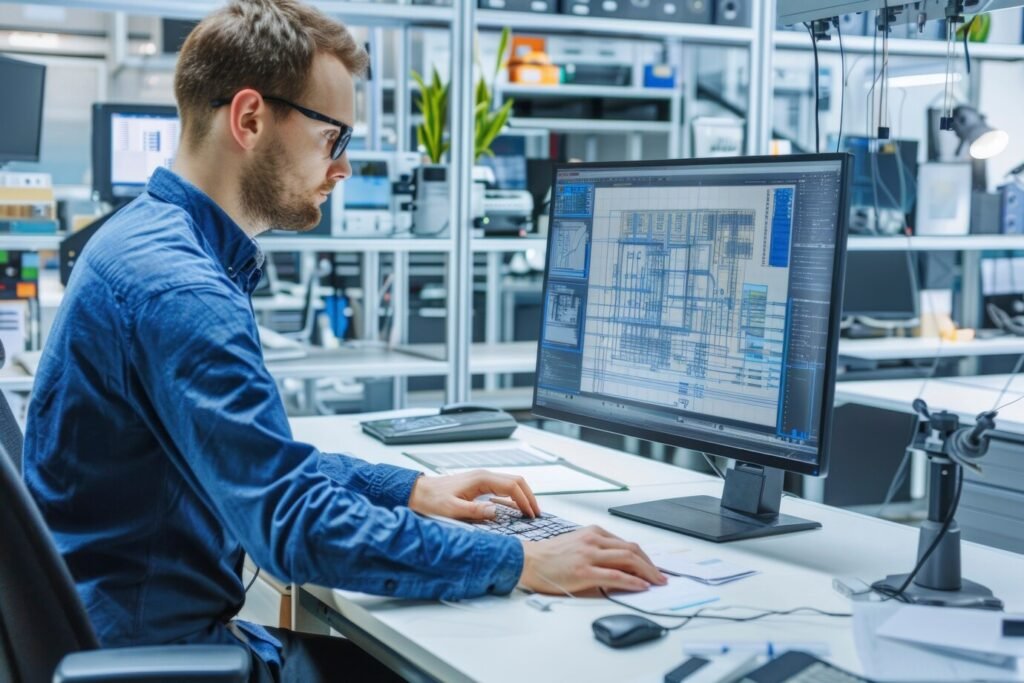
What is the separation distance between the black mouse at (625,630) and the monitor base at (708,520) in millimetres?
367

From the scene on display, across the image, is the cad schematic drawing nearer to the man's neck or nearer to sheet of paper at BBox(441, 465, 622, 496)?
sheet of paper at BBox(441, 465, 622, 496)

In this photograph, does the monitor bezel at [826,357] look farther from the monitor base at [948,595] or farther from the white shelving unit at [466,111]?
the white shelving unit at [466,111]

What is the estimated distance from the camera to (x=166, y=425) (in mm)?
1157

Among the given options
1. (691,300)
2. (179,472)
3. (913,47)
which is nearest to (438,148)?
(913,47)

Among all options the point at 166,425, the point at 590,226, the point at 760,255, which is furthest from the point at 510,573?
the point at 590,226

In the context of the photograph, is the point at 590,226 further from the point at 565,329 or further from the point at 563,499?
the point at 563,499

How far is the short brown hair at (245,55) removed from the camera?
1.29 meters

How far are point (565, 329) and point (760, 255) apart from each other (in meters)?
0.40

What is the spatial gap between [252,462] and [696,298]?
2.28 ft

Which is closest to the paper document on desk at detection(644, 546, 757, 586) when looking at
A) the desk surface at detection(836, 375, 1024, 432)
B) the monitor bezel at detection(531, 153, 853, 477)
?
the monitor bezel at detection(531, 153, 853, 477)

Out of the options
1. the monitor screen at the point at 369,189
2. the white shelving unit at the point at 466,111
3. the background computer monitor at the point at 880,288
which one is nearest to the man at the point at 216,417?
the white shelving unit at the point at 466,111

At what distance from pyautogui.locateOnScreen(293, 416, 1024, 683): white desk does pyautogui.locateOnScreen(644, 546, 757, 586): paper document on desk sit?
0.02 meters

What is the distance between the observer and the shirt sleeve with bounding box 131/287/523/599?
111cm

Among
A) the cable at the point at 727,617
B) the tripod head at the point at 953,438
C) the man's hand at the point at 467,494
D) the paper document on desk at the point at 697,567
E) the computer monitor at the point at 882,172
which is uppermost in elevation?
the computer monitor at the point at 882,172
